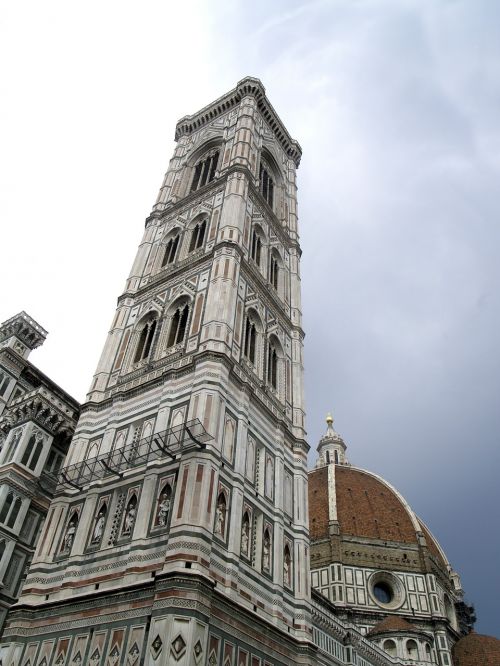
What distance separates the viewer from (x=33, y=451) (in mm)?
20484

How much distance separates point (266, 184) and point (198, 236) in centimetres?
829

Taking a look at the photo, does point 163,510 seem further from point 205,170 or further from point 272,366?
point 205,170

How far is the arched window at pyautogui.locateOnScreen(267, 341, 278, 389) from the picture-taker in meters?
23.2

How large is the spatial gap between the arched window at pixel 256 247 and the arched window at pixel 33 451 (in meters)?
12.1

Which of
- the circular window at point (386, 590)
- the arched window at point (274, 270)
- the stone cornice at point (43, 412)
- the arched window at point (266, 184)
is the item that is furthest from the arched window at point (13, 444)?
the circular window at point (386, 590)

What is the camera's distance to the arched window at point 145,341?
22.3 m

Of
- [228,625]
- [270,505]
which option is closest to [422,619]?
[270,505]

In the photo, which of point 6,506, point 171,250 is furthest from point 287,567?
point 171,250

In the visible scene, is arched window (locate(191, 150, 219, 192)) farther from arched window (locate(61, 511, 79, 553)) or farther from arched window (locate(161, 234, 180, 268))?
arched window (locate(61, 511, 79, 553))

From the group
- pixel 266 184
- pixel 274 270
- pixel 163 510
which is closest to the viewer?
pixel 163 510

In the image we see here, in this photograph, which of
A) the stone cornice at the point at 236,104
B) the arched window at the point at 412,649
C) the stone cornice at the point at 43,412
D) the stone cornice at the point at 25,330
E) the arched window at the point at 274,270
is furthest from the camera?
the arched window at the point at 412,649

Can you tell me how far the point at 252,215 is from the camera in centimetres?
2811

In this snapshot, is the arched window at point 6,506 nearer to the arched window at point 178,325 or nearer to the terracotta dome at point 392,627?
the arched window at point 178,325

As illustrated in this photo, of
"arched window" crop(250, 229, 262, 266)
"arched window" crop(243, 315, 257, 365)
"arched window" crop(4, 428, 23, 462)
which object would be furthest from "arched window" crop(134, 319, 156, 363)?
"arched window" crop(250, 229, 262, 266)
